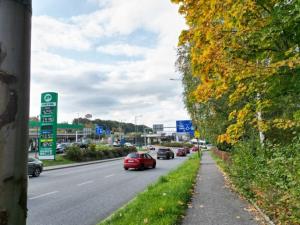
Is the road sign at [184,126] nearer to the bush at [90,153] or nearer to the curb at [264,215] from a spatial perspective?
the bush at [90,153]

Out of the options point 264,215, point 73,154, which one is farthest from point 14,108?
point 73,154

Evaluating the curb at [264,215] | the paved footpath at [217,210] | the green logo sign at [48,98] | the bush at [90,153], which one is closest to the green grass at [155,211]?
the paved footpath at [217,210]

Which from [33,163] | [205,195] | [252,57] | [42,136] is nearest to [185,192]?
[205,195]

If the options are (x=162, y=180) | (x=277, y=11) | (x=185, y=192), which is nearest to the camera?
(x=277, y=11)

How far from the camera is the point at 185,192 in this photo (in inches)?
461

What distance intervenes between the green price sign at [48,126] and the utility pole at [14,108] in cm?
3835

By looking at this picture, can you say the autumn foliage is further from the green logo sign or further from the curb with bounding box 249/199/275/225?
the green logo sign

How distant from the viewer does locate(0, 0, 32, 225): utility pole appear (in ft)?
4.40

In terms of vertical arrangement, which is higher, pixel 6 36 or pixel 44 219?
pixel 6 36

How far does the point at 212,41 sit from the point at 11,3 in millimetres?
7284

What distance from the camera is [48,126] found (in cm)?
3909

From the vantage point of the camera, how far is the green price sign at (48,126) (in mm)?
38625

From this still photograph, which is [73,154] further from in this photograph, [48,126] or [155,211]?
[155,211]

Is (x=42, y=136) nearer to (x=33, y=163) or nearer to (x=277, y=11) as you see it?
(x=33, y=163)
